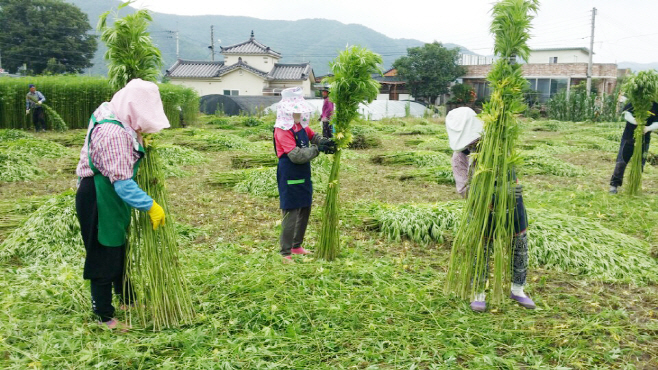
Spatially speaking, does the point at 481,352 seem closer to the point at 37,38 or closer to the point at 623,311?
the point at 623,311

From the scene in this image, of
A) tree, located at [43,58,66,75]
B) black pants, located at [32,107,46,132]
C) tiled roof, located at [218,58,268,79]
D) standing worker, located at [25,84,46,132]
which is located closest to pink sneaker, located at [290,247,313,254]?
standing worker, located at [25,84,46,132]

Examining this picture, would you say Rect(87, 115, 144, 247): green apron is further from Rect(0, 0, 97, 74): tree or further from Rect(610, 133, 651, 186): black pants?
Rect(0, 0, 97, 74): tree

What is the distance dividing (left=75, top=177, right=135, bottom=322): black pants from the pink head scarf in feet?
1.37

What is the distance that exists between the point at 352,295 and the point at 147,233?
143 centimetres

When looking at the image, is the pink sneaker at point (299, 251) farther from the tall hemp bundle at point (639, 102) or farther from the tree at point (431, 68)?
the tree at point (431, 68)

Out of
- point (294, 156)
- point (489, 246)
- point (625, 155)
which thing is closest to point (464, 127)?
point (489, 246)

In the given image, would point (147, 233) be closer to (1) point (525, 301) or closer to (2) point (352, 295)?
(2) point (352, 295)

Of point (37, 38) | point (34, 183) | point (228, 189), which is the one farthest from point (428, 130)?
point (37, 38)

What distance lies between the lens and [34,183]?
8188mm

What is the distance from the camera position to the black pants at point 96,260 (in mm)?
2824

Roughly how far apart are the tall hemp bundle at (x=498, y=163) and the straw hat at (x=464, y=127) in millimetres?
295

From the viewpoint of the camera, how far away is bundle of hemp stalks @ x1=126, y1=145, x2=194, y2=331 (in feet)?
9.66

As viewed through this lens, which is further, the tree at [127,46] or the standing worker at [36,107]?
the standing worker at [36,107]

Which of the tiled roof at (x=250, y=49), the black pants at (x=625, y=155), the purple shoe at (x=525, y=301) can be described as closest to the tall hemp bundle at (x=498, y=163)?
the purple shoe at (x=525, y=301)
